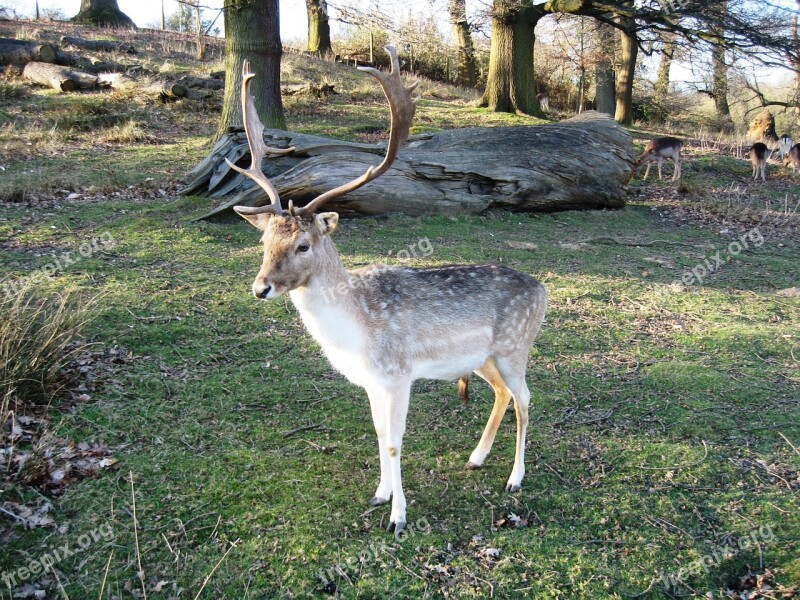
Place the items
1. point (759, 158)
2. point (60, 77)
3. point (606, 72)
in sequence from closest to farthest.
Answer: point (759, 158) → point (60, 77) → point (606, 72)

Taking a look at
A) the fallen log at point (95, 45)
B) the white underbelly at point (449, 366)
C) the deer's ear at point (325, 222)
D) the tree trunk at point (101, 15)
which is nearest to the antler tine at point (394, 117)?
the deer's ear at point (325, 222)

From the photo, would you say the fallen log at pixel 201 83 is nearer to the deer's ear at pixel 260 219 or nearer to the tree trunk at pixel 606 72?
the tree trunk at pixel 606 72

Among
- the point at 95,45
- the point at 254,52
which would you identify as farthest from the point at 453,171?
the point at 95,45

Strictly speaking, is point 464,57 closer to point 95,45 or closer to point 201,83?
point 201,83

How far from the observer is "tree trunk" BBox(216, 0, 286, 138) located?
11.6m

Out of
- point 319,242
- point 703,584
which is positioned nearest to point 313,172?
point 319,242

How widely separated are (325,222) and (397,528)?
2.08 metres

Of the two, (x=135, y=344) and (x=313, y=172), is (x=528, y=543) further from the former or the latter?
(x=313, y=172)

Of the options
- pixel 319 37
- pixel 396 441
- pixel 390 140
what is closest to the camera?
pixel 396 441

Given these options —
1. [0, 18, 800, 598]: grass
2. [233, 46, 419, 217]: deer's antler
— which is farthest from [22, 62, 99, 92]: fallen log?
[233, 46, 419, 217]: deer's antler

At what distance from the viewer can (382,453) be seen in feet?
14.2

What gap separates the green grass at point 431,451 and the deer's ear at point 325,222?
1.66 m

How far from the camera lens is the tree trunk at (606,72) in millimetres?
24797

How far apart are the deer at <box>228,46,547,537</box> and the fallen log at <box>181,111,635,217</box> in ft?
16.7
